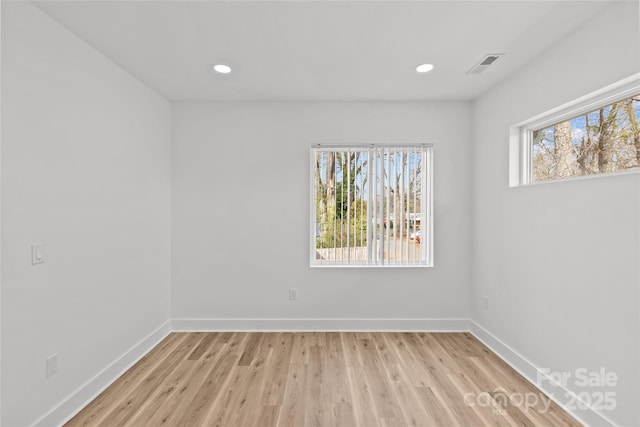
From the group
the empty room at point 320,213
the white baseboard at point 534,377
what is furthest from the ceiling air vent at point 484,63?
the white baseboard at point 534,377

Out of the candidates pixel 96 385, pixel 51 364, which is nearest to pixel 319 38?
pixel 51 364

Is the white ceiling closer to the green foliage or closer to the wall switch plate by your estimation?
the green foliage

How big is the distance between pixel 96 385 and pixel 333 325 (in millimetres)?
2088

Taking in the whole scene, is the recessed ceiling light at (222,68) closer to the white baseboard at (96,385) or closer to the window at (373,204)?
the window at (373,204)

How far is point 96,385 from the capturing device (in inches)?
87.0

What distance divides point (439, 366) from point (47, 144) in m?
3.22

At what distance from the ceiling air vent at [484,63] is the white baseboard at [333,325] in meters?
2.48

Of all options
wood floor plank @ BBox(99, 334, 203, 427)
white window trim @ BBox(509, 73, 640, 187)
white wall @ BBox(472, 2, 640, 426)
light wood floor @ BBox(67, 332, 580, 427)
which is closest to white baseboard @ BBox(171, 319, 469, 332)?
Result: light wood floor @ BBox(67, 332, 580, 427)

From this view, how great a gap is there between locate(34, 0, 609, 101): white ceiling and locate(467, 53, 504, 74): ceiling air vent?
0.05 m

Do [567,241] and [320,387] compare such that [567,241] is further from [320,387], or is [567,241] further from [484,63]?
[320,387]

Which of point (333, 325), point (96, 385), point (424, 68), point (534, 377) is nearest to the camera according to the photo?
point (96, 385)

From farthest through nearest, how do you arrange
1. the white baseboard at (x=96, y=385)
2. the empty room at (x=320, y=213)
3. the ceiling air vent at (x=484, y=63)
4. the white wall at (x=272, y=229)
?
the white wall at (x=272, y=229), the ceiling air vent at (x=484, y=63), the white baseboard at (x=96, y=385), the empty room at (x=320, y=213)

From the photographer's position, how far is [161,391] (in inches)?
88.0

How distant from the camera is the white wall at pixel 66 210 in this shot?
1628mm
